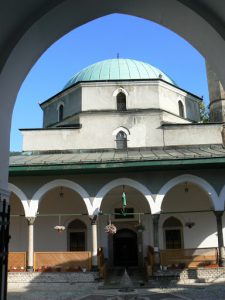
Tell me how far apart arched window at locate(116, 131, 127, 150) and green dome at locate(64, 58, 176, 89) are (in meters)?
3.52

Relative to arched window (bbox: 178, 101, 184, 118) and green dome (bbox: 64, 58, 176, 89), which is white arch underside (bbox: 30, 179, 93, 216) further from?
arched window (bbox: 178, 101, 184, 118)

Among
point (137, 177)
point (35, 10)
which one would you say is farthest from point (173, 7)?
point (137, 177)

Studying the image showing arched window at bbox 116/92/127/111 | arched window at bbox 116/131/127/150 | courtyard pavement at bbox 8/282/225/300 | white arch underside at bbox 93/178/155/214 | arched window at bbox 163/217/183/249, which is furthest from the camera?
arched window at bbox 116/92/127/111

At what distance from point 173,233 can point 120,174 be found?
4.49 metres

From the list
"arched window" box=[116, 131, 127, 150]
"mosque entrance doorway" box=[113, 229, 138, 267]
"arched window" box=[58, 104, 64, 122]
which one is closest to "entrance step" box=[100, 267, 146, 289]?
"mosque entrance doorway" box=[113, 229, 138, 267]

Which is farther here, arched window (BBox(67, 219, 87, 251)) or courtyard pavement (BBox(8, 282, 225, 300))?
arched window (BBox(67, 219, 87, 251))

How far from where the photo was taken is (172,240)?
17.3 meters

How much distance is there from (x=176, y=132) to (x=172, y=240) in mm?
5626

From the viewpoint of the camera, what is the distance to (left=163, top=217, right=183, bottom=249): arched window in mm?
17250

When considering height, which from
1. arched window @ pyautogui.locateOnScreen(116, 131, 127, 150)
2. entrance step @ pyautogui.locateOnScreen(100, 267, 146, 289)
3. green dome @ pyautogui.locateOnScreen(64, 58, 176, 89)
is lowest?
entrance step @ pyautogui.locateOnScreen(100, 267, 146, 289)

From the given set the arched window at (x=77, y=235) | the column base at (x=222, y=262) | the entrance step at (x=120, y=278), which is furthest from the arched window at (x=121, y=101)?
the column base at (x=222, y=262)

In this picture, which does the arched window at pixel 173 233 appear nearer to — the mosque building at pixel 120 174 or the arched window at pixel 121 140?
the mosque building at pixel 120 174

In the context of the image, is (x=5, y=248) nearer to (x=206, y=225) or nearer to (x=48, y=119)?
(x=206, y=225)

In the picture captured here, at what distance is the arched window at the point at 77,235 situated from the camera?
56.9 ft
